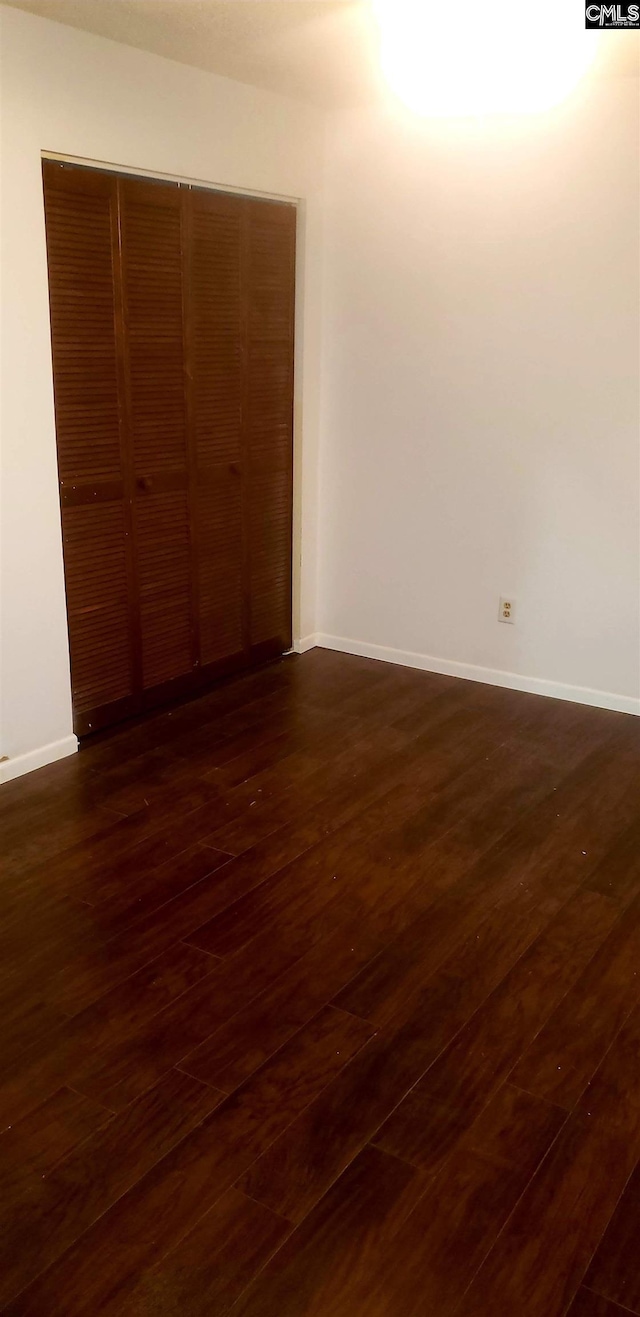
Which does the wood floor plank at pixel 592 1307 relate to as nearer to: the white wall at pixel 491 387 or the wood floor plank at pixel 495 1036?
the wood floor plank at pixel 495 1036

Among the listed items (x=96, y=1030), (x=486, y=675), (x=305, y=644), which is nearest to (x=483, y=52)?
(x=486, y=675)

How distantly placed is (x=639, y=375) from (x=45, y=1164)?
118 inches

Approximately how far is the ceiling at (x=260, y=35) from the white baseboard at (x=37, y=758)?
83.7 inches

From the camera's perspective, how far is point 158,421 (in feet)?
11.3

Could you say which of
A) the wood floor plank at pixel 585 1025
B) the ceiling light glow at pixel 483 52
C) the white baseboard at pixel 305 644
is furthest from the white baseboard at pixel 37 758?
the ceiling light glow at pixel 483 52

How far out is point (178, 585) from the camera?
3699 millimetres

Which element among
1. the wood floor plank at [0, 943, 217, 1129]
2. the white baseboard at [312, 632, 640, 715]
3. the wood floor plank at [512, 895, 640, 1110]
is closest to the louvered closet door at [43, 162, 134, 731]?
the white baseboard at [312, 632, 640, 715]

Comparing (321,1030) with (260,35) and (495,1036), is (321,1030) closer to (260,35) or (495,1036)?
(495,1036)

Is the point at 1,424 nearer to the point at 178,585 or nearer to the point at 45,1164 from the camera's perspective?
the point at 178,585

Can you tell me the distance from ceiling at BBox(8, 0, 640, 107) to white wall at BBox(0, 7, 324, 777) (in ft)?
0.30

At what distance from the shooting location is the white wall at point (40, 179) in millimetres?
2791

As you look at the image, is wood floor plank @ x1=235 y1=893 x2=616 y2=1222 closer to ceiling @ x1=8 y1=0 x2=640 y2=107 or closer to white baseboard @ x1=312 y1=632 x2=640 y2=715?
white baseboard @ x1=312 y1=632 x2=640 y2=715

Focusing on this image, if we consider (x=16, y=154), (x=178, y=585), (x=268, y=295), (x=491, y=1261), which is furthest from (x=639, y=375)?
(x=491, y=1261)

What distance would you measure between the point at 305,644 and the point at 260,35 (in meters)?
2.35
